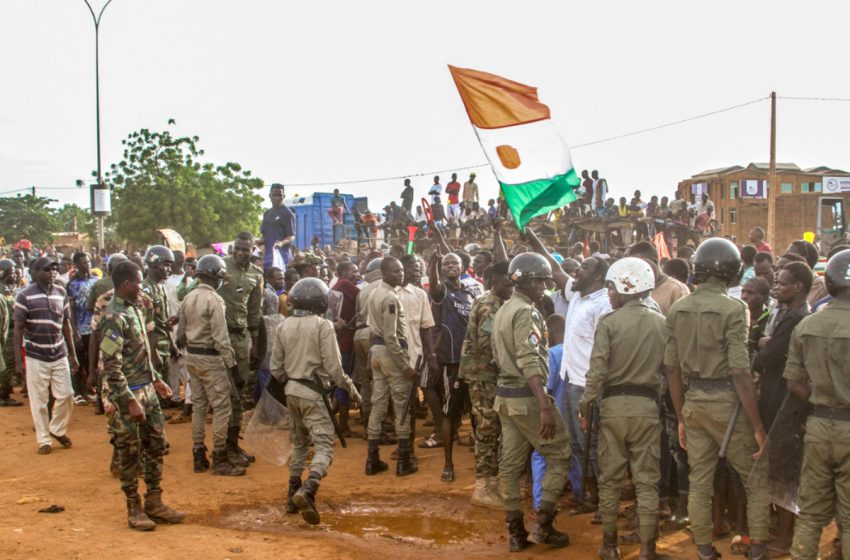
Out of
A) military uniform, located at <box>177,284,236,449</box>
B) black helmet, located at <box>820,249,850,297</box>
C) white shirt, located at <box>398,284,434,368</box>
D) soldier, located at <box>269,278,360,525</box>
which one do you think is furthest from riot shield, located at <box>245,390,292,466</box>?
black helmet, located at <box>820,249,850,297</box>

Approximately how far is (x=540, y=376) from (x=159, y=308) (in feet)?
18.8

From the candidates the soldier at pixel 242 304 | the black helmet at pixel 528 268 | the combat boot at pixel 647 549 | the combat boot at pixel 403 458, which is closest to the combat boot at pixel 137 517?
the soldier at pixel 242 304

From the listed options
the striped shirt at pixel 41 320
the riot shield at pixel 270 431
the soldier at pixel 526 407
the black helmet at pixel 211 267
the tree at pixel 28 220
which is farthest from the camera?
the tree at pixel 28 220

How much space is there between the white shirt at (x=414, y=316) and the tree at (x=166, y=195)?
34.0m

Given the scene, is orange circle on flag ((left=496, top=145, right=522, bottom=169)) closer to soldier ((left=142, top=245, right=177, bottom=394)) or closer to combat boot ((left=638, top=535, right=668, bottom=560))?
soldier ((left=142, top=245, right=177, bottom=394))

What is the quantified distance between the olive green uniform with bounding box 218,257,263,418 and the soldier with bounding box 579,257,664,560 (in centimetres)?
461

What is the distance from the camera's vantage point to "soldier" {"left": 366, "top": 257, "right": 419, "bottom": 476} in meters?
8.38

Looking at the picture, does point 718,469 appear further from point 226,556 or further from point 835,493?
point 226,556

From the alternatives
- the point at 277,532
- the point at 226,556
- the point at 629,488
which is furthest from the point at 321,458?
the point at 629,488

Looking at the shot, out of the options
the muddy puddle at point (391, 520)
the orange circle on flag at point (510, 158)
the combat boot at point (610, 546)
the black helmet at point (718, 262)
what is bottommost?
the muddy puddle at point (391, 520)

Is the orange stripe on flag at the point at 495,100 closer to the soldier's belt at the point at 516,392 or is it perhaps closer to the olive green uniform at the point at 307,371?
the olive green uniform at the point at 307,371

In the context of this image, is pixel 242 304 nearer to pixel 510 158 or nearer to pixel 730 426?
pixel 510 158

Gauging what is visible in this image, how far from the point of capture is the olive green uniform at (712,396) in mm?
5469

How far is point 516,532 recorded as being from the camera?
6.30 meters
